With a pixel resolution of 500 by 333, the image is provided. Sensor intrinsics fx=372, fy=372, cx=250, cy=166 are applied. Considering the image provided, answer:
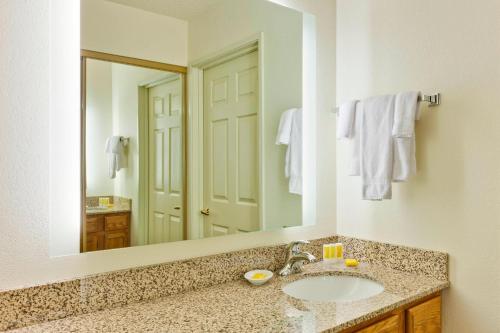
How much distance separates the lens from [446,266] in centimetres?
140

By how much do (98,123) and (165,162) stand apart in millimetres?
266

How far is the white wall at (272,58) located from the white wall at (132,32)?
0.10 m

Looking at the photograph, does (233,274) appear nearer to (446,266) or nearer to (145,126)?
(145,126)

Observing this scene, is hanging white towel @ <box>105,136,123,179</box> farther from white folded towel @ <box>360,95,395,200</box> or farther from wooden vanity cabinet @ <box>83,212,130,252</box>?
white folded towel @ <box>360,95,395,200</box>

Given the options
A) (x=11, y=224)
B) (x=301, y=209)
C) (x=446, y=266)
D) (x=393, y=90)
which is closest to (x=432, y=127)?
(x=393, y=90)

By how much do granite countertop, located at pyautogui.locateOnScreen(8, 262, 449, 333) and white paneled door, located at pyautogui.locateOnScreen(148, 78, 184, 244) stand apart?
9.4 inches

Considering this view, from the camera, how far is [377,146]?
1.49 m

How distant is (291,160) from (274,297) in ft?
2.20

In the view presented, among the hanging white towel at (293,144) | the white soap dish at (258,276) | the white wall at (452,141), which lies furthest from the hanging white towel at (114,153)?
the white wall at (452,141)

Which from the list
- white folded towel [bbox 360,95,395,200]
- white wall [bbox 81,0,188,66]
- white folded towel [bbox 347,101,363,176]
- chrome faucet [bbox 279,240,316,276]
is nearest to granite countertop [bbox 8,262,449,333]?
chrome faucet [bbox 279,240,316,276]

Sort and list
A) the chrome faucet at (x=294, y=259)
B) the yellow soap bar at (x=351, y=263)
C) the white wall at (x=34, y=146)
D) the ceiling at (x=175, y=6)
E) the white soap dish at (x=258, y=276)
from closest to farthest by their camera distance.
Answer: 1. the white wall at (x=34, y=146)
2. the ceiling at (x=175, y=6)
3. the white soap dish at (x=258, y=276)
4. the chrome faucet at (x=294, y=259)
5. the yellow soap bar at (x=351, y=263)

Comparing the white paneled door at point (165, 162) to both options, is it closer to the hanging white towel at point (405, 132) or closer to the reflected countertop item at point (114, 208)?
the reflected countertop item at point (114, 208)

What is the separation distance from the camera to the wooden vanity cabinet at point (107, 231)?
1.15m

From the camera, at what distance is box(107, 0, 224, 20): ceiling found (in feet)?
4.12
